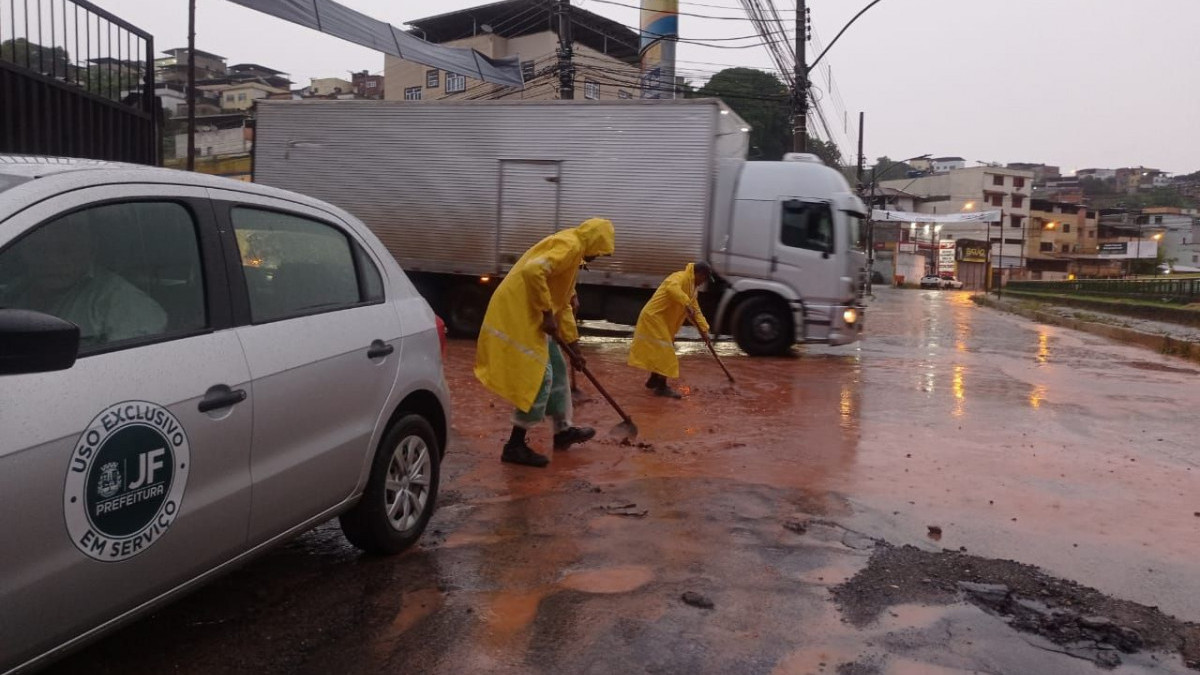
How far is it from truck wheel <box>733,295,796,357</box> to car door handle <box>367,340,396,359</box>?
9.60 m

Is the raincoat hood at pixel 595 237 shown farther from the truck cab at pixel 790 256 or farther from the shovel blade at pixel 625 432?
the truck cab at pixel 790 256

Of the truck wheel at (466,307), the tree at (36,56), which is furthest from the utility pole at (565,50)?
the tree at (36,56)

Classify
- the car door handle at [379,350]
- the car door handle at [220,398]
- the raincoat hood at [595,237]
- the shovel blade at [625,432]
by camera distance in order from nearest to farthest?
the car door handle at [220,398], the car door handle at [379,350], the raincoat hood at [595,237], the shovel blade at [625,432]

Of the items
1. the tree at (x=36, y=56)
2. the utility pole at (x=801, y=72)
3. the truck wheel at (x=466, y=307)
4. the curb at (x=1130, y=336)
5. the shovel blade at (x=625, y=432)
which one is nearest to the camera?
the tree at (x=36, y=56)

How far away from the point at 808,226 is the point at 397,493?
982 centimetres

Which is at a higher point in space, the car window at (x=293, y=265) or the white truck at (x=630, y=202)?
the white truck at (x=630, y=202)

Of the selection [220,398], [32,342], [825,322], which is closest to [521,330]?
[220,398]

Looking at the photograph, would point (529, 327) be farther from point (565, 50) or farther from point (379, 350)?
point (565, 50)

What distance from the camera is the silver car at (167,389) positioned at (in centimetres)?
214

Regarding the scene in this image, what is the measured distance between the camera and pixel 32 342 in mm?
2018

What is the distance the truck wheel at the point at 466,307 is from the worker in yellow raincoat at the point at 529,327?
857cm

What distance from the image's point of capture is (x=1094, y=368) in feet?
42.6

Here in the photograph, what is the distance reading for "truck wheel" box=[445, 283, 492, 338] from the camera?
46.9 ft

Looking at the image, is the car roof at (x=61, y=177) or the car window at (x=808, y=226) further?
the car window at (x=808, y=226)
